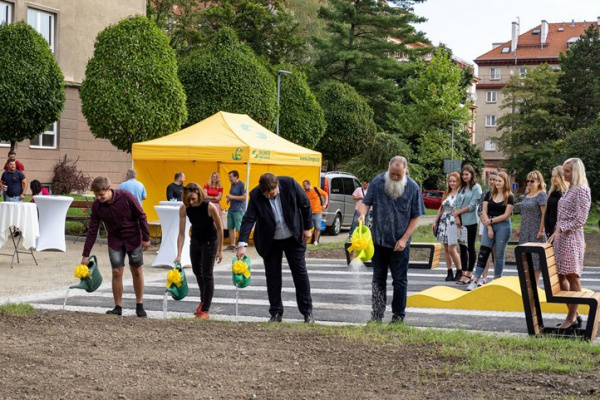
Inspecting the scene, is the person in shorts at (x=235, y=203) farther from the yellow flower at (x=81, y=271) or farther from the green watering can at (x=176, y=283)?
the yellow flower at (x=81, y=271)

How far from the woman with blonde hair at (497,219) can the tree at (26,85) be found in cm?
1749

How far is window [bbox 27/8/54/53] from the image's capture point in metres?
35.4

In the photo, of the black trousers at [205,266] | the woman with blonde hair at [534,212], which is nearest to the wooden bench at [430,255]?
the woman with blonde hair at [534,212]

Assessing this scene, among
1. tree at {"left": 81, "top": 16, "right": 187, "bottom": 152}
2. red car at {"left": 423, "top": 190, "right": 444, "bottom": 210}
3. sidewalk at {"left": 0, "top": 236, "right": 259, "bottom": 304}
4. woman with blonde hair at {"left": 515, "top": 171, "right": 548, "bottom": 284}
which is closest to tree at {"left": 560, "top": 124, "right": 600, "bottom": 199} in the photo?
red car at {"left": 423, "top": 190, "right": 444, "bottom": 210}

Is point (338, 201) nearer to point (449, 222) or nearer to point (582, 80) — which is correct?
point (449, 222)

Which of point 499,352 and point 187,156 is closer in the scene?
point 499,352

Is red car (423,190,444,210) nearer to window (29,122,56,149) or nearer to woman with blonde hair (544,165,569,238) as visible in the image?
window (29,122,56,149)

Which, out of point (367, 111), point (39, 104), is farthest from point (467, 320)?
point (367, 111)

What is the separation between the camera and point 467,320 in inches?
394

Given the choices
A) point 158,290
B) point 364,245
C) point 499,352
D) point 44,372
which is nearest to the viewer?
point 44,372

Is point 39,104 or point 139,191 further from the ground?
point 39,104

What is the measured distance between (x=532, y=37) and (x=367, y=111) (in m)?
67.9

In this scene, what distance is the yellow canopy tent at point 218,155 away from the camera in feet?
68.7

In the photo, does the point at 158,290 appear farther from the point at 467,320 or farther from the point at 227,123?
the point at 227,123
